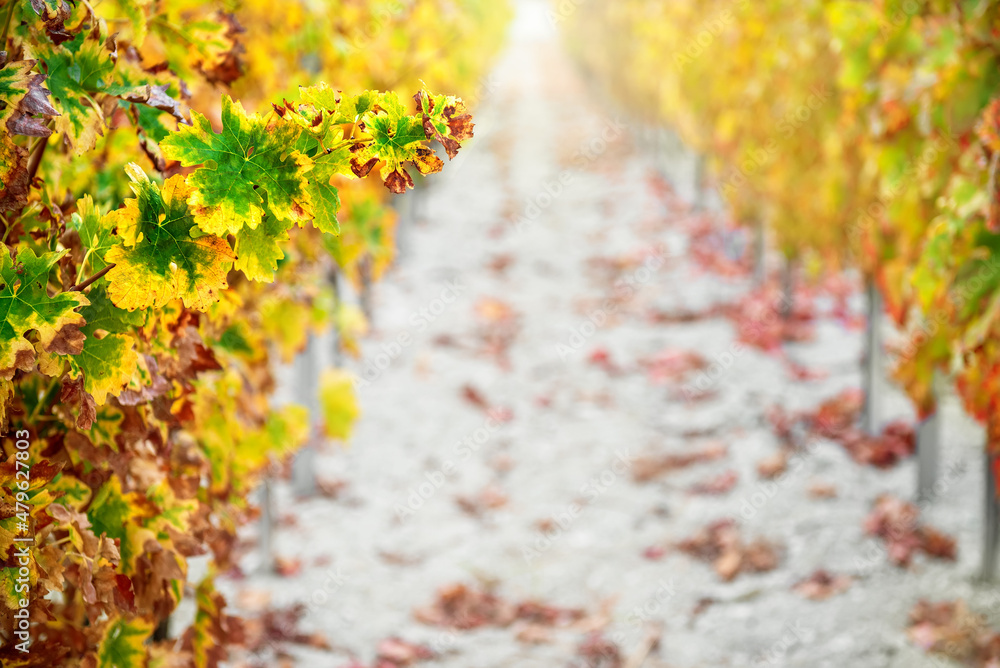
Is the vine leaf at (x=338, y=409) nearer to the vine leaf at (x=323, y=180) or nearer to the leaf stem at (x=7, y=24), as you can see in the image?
the leaf stem at (x=7, y=24)

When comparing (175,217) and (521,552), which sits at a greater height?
(521,552)

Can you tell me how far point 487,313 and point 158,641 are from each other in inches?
268

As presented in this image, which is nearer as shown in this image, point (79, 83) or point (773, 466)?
point (79, 83)

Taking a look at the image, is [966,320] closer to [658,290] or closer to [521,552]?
[521,552]

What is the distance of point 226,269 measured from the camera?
1.17 meters

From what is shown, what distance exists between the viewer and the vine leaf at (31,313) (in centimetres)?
110

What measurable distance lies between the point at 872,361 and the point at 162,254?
16.4 ft

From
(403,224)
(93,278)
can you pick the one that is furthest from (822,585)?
(403,224)

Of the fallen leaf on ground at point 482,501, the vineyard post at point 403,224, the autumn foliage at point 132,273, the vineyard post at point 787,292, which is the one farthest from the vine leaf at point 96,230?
the vineyard post at point 403,224

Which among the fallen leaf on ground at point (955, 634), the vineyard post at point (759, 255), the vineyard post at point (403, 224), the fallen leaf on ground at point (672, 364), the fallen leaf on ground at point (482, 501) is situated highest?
the vineyard post at point (403, 224)

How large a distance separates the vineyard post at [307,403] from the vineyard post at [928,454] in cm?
349

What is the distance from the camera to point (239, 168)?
1103 mm

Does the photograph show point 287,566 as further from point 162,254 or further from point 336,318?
point 162,254

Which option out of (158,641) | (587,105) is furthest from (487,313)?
(587,105)
